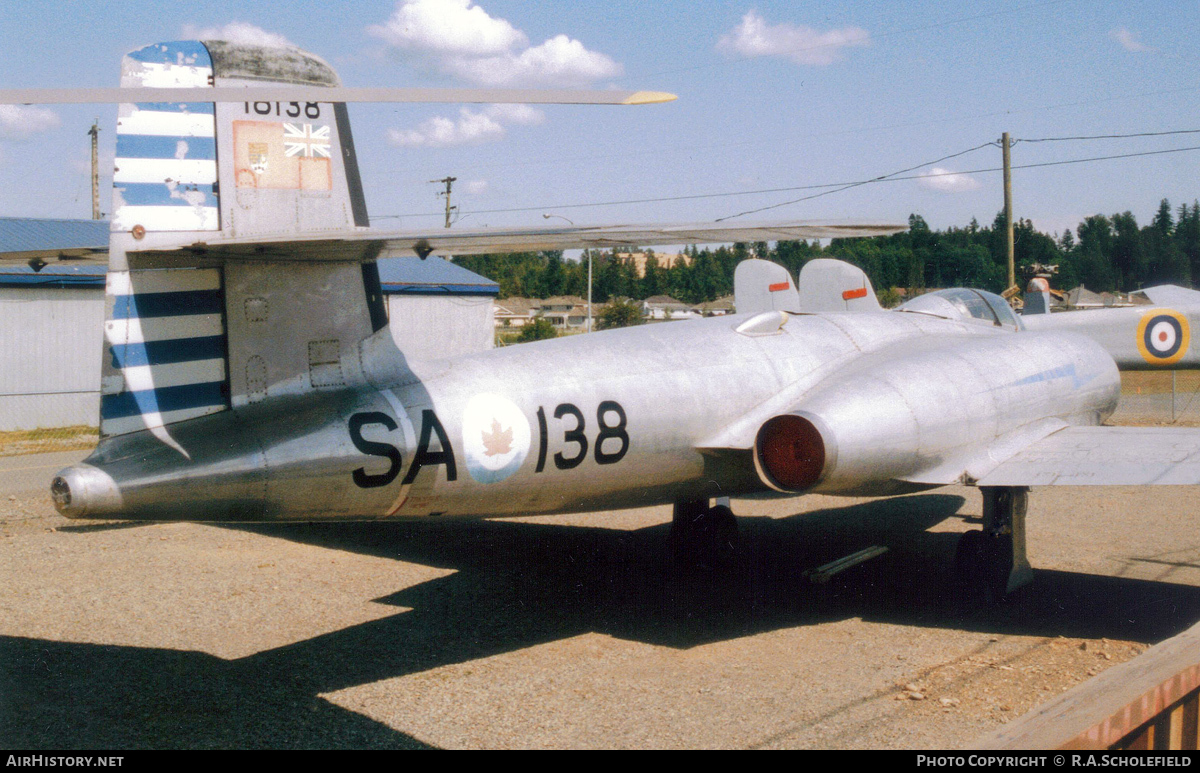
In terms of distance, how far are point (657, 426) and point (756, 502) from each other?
731 centimetres

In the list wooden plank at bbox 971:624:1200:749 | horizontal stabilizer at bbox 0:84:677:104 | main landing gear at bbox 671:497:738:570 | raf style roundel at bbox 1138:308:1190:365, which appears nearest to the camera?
wooden plank at bbox 971:624:1200:749

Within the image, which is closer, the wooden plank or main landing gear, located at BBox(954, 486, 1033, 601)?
the wooden plank

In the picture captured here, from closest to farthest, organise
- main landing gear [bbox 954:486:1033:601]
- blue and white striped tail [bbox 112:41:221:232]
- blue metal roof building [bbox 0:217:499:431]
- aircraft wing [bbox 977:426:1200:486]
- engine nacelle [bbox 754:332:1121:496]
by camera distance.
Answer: blue and white striped tail [bbox 112:41:221:232] → engine nacelle [bbox 754:332:1121:496] → aircraft wing [bbox 977:426:1200:486] → main landing gear [bbox 954:486:1033:601] → blue metal roof building [bbox 0:217:499:431]

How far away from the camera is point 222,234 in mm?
5352

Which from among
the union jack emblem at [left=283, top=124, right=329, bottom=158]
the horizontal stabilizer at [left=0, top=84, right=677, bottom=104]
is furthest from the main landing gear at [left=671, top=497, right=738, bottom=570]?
the horizontal stabilizer at [left=0, top=84, right=677, bottom=104]

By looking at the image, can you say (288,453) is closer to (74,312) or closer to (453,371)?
(453,371)

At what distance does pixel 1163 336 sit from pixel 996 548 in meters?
6.40

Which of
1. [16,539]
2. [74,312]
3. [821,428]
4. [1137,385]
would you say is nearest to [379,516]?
[821,428]

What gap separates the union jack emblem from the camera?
5.65 m

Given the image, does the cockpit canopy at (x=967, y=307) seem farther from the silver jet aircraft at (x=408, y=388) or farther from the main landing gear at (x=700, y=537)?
the main landing gear at (x=700, y=537)

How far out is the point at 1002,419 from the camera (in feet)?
26.9

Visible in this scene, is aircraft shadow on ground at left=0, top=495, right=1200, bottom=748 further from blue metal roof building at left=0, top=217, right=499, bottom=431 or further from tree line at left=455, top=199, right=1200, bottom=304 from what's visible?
tree line at left=455, top=199, right=1200, bottom=304

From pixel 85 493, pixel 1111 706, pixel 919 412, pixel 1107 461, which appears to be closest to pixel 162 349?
pixel 85 493

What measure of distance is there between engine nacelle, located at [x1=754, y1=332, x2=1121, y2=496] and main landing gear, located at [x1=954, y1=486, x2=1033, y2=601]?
2.30ft
